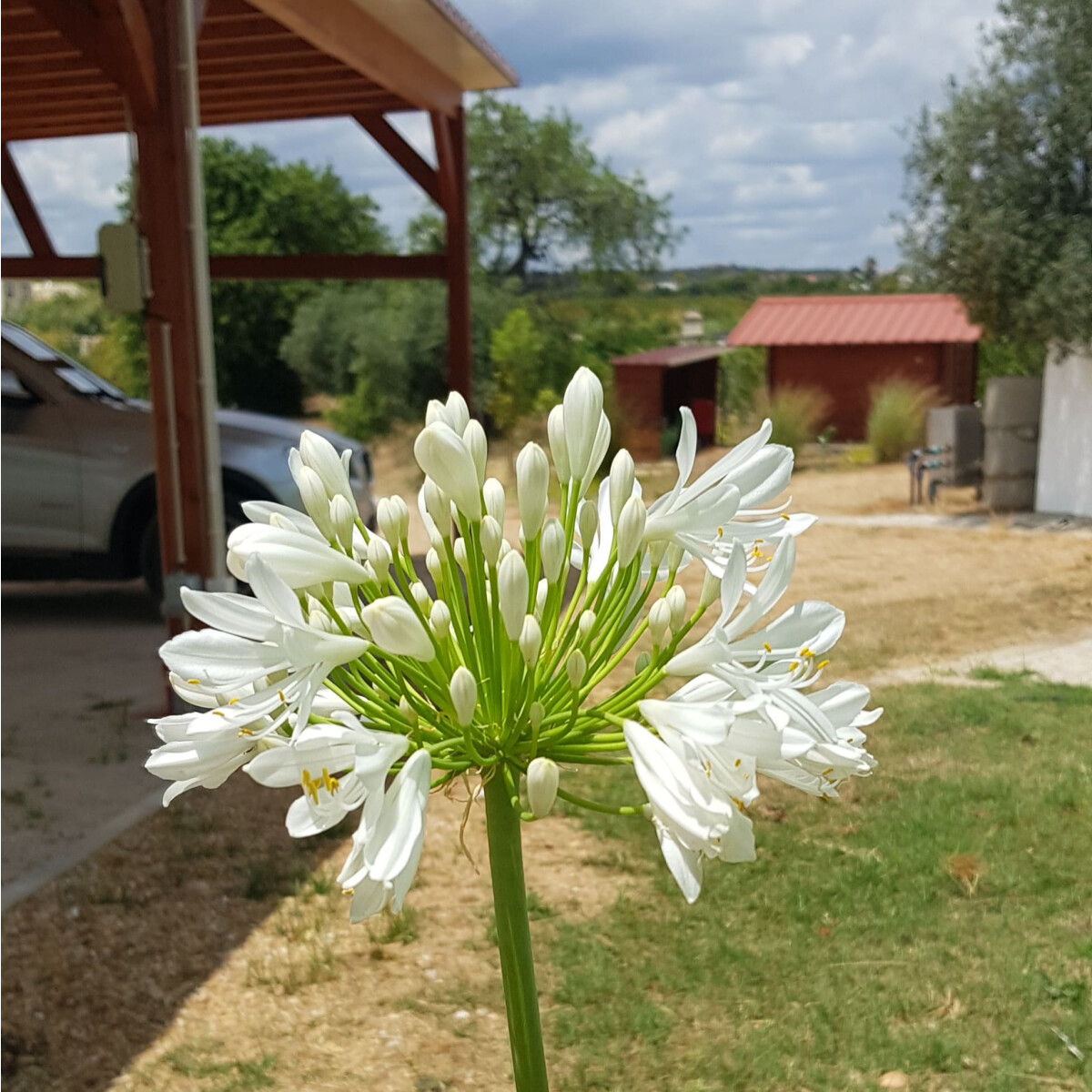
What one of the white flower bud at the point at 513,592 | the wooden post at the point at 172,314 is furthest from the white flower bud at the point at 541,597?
the wooden post at the point at 172,314

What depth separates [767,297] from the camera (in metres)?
21.0

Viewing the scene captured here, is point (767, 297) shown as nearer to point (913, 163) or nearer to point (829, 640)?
point (913, 163)

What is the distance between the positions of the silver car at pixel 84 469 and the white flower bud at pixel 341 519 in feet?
19.7

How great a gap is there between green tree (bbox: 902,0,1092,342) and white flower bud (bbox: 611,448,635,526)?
404 inches

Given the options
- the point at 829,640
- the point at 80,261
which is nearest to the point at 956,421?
the point at 80,261

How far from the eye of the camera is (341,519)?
1147 mm

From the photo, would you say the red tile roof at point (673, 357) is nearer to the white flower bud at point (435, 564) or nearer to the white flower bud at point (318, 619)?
the white flower bud at point (435, 564)

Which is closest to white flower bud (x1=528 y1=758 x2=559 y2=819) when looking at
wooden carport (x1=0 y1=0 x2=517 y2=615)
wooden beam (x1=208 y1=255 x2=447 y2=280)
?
wooden carport (x1=0 y1=0 x2=517 y2=615)

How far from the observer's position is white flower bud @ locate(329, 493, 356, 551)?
3.75 feet

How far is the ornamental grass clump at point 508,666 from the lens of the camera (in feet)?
3.22

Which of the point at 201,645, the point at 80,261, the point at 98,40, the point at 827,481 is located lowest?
the point at 827,481

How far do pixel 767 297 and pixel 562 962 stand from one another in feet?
61.3

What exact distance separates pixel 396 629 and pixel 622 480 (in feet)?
0.90

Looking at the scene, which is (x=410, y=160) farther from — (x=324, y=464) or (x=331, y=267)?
(x=324, y=464)
